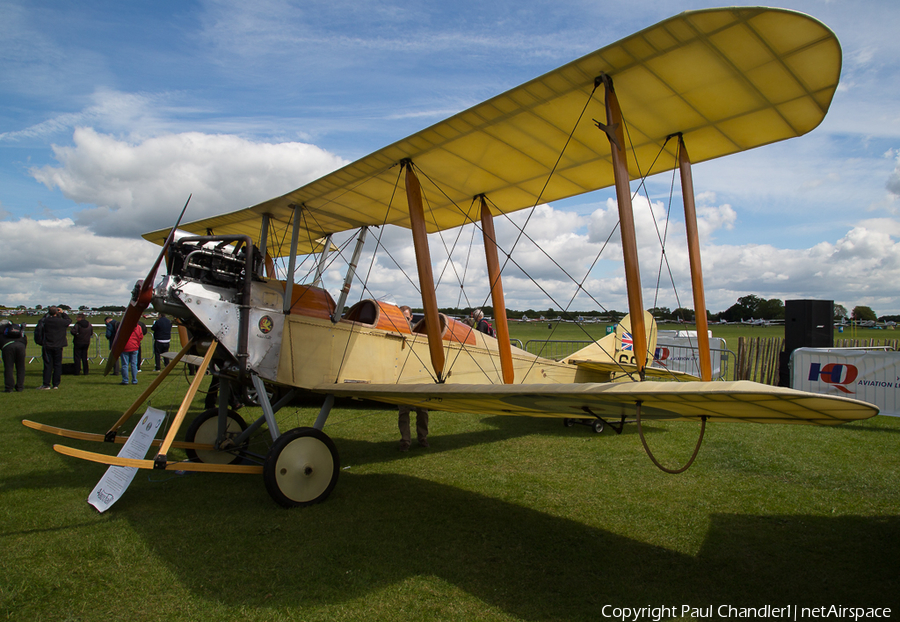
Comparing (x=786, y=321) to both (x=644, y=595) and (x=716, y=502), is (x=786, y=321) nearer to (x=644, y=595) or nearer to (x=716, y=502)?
(x=716, y=502)

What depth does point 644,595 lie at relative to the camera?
97.5 inches

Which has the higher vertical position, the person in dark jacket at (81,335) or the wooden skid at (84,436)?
the person in dark jacket at (81,335)

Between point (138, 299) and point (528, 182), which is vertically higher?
point (528, 182)

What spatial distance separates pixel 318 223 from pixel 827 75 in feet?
17.3

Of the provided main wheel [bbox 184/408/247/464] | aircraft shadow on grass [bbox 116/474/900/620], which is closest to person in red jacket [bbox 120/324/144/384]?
main wheel [bbox 184/408/247/464]

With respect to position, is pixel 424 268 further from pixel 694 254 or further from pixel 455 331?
pixel 694 254

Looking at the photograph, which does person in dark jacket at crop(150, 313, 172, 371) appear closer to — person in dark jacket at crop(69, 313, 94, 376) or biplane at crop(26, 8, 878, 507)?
person in dark jacket at crop(69, 313, 94, 376)

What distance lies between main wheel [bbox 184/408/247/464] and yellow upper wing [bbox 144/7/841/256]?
2346mm

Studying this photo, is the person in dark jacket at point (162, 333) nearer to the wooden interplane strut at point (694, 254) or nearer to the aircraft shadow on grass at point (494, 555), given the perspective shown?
the aircraft shadow on grass at point (494, 555)

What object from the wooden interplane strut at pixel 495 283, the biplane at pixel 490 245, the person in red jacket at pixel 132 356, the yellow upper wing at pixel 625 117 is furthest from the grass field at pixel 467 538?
the person in red jacket at pixel 132 356

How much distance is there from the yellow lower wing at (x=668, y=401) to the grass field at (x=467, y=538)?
0.88m

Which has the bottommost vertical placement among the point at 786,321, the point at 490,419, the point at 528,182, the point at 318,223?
the point at 490,419

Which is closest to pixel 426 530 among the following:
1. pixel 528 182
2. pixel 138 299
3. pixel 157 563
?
pixel 157 563

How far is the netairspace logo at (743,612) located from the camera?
229 centimetres
